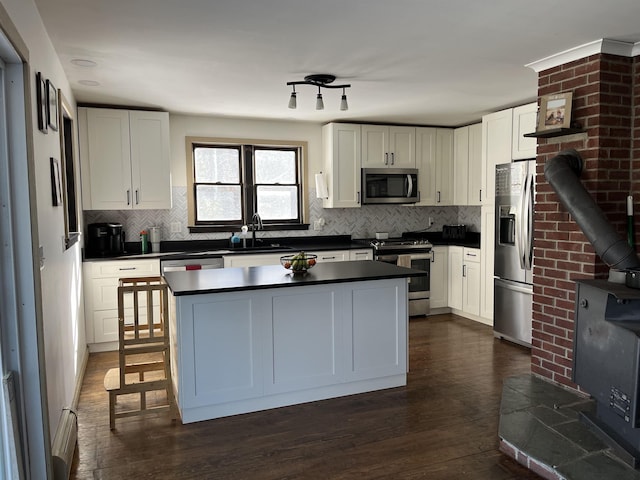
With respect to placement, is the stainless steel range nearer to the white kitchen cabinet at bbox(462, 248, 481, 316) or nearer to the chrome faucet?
the white kitchen cabinet at bbox(462, 248, 481, 316)

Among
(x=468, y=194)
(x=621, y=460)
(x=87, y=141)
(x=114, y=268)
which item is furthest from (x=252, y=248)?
(x=621, y=460)

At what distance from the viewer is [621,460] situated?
93.2 inches

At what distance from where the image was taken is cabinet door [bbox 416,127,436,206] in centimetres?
608

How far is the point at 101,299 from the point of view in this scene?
455 cm

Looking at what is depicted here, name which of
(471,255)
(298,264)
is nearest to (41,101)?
(298,264)

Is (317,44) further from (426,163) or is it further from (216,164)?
(426,163)

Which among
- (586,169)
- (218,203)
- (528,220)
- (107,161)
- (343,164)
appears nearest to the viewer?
(586,169)

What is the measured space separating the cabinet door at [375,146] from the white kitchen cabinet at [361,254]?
41.4 inches

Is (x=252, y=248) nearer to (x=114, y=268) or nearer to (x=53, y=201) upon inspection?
(x=114, y=268)

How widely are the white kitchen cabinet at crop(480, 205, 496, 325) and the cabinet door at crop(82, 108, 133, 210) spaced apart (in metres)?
3.73

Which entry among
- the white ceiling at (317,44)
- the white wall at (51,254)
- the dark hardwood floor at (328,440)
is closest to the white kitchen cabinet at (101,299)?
the dark hardwood floor at (328,440)

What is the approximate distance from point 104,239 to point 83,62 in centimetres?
197

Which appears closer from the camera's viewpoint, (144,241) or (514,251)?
(514,251)

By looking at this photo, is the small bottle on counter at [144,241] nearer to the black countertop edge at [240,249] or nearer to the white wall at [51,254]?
the black countertop edge at [240,249]
